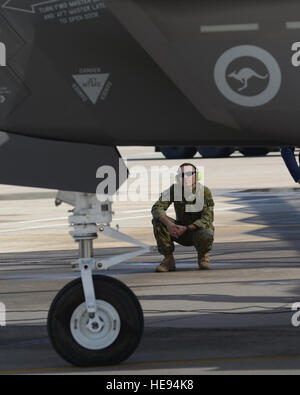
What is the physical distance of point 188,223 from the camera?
1589cm

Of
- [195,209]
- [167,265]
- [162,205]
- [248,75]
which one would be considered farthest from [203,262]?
[248,75]

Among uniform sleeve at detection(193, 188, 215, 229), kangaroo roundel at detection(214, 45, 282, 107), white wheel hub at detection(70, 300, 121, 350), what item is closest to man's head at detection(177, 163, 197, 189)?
uniform sleeve at detection(193, 188, 215, 229)

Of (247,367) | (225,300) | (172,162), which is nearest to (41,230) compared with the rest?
(225,300)

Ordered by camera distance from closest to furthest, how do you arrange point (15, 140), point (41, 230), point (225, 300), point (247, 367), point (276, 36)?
1. point (276, 36)
2. point (15, 140)
3. point (247, 367)
4. point (225, 300)
5. point (41, 230)

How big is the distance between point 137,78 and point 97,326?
1.92 metres

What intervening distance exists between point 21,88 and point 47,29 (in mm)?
449

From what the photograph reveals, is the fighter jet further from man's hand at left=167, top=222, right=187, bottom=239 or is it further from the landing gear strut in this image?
man's hand at left=167, top=222, right=187, bottom=239

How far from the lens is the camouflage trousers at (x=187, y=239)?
51.9 feet

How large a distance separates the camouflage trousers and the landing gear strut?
686 centimetres

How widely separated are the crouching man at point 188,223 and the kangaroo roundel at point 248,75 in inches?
300

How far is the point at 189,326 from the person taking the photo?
11.2m

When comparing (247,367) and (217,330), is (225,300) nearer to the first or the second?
(217,330)

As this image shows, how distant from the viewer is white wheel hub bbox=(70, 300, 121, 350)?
Result: 890 cm

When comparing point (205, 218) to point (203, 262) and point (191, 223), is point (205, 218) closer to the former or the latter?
point (191, 223)
